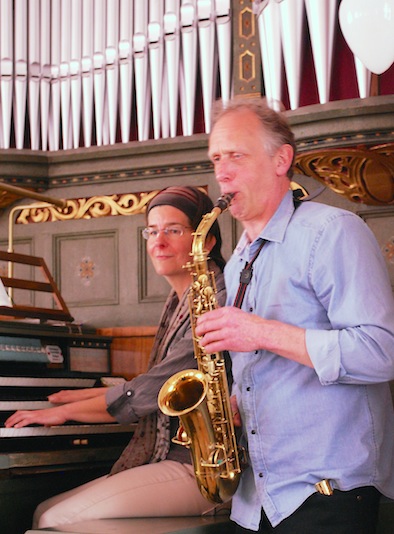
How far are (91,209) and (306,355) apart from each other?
283 cm

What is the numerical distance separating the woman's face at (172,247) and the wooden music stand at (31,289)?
0.91 metres

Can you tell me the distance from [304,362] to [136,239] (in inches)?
102

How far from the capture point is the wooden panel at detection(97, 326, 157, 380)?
4.94m

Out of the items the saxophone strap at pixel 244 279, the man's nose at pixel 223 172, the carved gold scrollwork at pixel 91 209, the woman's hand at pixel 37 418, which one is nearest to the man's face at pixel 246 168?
the man's nose at pixel 223 172

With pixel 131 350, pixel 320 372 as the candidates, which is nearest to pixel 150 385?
pixel 320 372

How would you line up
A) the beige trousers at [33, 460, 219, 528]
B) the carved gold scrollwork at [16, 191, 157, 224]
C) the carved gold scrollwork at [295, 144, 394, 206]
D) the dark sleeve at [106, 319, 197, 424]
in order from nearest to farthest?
1. the beige trousers at [33, 460, 219, 528]
2. the dark sleeve at [106, 319, 197, 424]
3. the carved gold scrollwork at [295, 144, 394, 206]
4. the carved gold scrollwork at [16, 191, 157, 224]

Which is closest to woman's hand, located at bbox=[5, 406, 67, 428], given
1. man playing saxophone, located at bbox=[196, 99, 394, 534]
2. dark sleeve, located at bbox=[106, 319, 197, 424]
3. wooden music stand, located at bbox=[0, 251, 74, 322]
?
dark sleeve, located at bbox=[106, 319, 197, 424]

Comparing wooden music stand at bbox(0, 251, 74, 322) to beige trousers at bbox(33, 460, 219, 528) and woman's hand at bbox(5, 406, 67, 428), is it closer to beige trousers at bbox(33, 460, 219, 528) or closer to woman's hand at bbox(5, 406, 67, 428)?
woman's hand at bbox(5, 406, 67, 428)

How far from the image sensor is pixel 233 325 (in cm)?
274

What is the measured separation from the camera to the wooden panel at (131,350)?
4941mm

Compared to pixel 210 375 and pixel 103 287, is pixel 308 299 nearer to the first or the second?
pixel 210 375

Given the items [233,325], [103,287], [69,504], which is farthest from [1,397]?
[233,325]

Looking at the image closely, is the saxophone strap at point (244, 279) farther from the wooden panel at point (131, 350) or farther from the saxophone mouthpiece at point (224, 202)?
the wooden panel at point (131, 350)

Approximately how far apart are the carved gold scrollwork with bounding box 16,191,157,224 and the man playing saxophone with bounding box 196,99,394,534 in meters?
2.24
